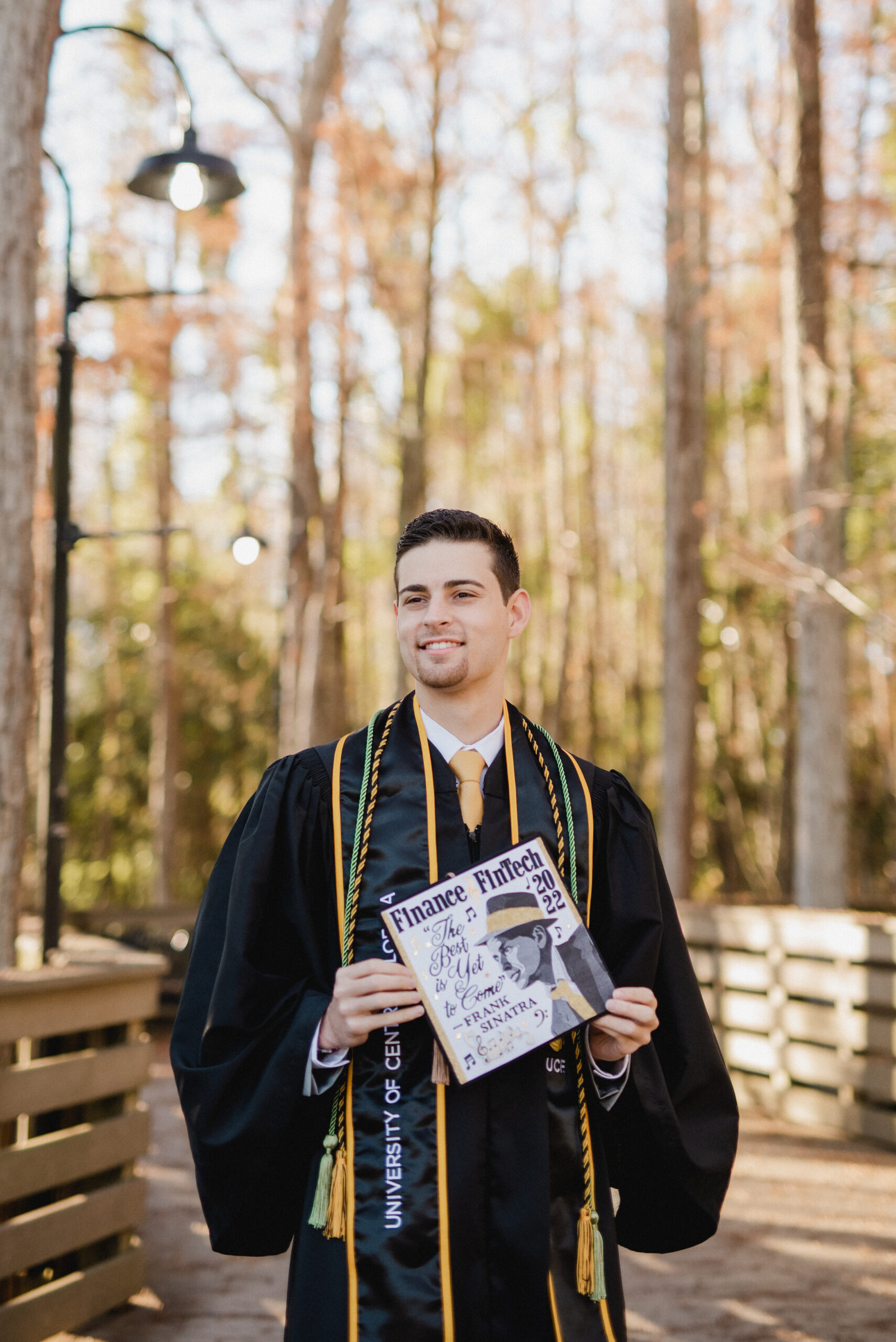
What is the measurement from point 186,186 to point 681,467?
20.5 ft

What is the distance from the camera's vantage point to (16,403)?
13.7 ft

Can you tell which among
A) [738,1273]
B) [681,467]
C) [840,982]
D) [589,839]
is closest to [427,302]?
[681,467]

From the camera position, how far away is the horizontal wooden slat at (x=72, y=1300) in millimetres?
3711

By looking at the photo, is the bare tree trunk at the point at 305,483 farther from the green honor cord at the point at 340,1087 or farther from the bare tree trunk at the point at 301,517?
the green honor cord at the point at 340,1087

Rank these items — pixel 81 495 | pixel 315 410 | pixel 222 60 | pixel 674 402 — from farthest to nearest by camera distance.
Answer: pixel 81 495 < pixel 315 410 < pixel 222 60 < pixel 674 402

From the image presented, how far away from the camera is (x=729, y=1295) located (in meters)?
4.68

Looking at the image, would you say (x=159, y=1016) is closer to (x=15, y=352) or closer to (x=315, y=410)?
(x=315, y=410)

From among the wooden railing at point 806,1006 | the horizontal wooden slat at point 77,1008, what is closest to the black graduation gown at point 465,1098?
the horizontal wooden slat at point 77,1008

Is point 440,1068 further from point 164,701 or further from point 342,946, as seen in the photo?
point 164,701

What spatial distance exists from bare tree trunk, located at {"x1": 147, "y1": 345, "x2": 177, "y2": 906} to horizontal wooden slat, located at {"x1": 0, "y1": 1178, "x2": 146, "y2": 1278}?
41.8 ft

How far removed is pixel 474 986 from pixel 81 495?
24.3 meters

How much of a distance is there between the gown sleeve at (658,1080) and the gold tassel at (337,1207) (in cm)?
45

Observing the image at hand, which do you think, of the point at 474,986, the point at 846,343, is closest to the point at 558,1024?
the point at 474,986

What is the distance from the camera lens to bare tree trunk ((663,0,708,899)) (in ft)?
35.3
